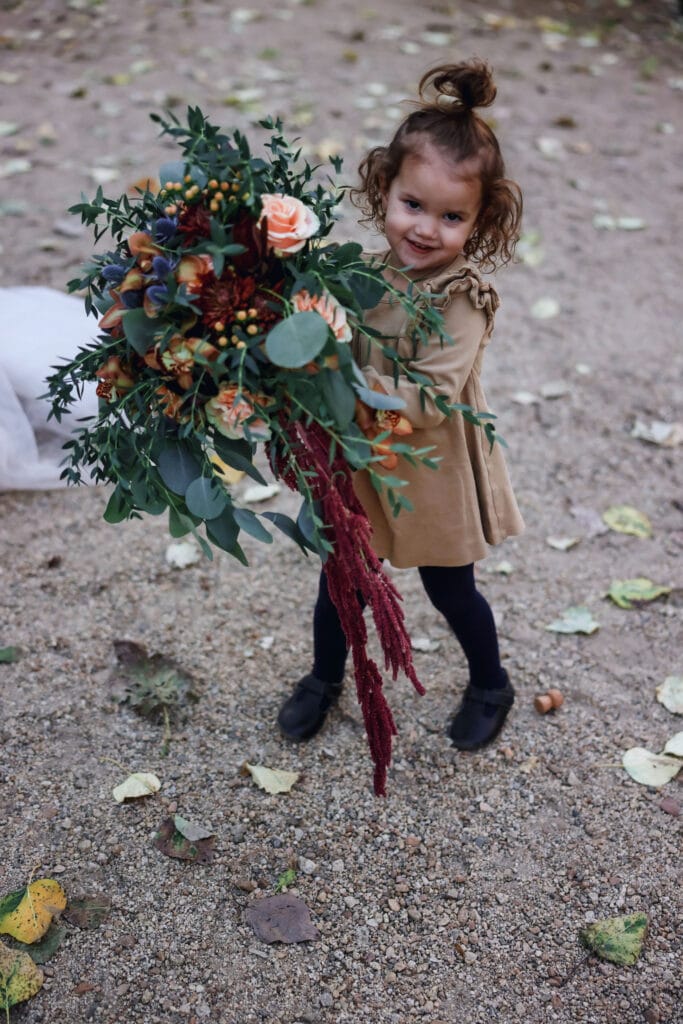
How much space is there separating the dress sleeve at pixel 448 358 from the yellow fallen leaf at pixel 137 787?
3.31 feet

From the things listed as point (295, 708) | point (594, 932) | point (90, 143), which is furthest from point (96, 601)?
point (90, 143)

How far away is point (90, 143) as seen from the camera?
187 inches

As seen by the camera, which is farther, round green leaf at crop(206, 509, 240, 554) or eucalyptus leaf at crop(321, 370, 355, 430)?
round green leaf at crop(206, 509, 240, 554)

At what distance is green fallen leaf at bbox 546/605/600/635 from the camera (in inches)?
97.1

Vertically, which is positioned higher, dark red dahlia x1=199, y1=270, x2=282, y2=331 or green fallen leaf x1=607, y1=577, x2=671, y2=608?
dark red dahlia x1=199, y1=270, x2=282, y2=331

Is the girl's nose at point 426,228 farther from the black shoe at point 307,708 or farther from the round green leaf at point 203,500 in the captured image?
the black shoe at point 307,708

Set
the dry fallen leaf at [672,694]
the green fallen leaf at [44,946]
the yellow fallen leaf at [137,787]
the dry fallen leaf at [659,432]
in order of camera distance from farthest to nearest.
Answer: the dry fallen leaf at [659,432]
the dry fallen leaf at [672,694]
the yellow fallen leaf at [137,787]
the green fallen leaf at [44,946]

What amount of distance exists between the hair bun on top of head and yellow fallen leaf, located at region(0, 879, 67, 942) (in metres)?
1.62

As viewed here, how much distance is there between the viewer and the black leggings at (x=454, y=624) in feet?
6.32

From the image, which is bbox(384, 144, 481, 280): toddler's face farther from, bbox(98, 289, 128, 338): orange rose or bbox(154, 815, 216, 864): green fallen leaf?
bbox(154, 815, 216, 864): green fallen leaf

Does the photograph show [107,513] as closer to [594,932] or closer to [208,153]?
[208,153]

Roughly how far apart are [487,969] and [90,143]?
4381 millimetres

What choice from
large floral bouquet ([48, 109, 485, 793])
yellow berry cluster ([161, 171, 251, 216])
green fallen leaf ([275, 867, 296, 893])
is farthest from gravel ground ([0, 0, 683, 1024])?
yellow berry cluster ([161, 171, 251, 216])

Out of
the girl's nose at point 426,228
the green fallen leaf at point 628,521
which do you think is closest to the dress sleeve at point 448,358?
the girl's nose at point 426,228
